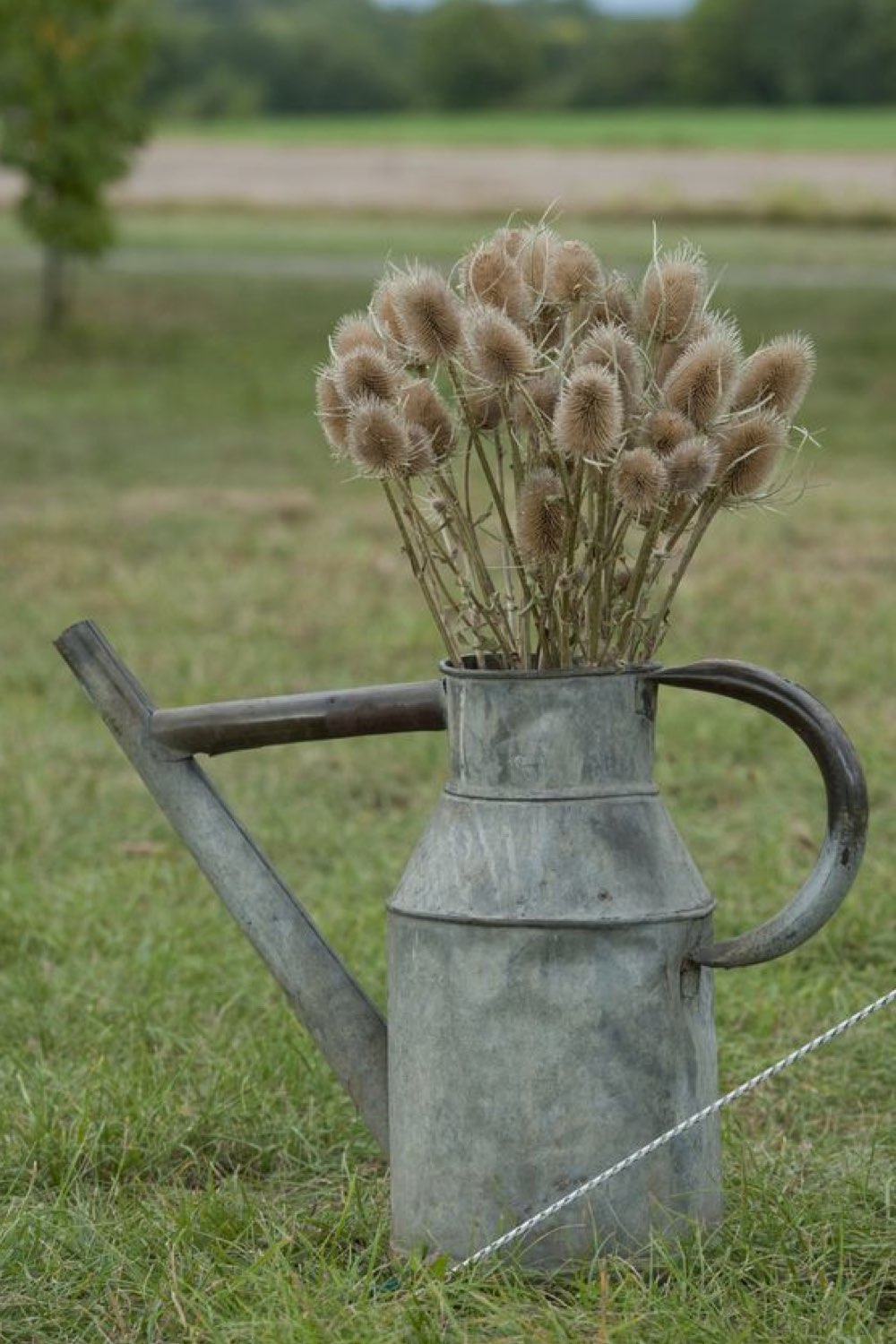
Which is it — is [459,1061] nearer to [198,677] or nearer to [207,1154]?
[207,1154]

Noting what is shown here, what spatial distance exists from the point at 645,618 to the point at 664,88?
75950 millimetres

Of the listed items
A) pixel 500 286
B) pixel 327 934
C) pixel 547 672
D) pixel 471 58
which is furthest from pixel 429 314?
pixel 471 58

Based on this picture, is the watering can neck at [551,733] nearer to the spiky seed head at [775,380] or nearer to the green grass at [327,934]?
the spiky seed head at [775,380]

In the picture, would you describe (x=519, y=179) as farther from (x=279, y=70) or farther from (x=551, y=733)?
(x=279, y=70)

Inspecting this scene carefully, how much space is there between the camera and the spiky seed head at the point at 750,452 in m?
2.23

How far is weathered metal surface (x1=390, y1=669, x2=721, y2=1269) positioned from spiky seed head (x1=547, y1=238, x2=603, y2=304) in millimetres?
417

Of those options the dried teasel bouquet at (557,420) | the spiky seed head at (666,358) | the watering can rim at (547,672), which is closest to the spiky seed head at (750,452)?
the dried teasel bouquet at (557,420)

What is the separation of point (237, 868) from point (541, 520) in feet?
2.02

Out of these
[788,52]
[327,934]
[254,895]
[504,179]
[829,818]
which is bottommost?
[504,179]

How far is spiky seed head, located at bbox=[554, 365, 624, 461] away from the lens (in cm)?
211

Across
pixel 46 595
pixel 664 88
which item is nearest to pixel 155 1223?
pixel 46 595

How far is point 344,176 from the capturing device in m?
38.7

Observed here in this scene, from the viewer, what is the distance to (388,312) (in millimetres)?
2336

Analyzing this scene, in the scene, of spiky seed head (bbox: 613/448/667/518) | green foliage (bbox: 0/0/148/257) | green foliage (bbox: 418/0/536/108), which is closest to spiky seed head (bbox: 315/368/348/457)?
spiky seed head (bbox: 613/448/667/518)
